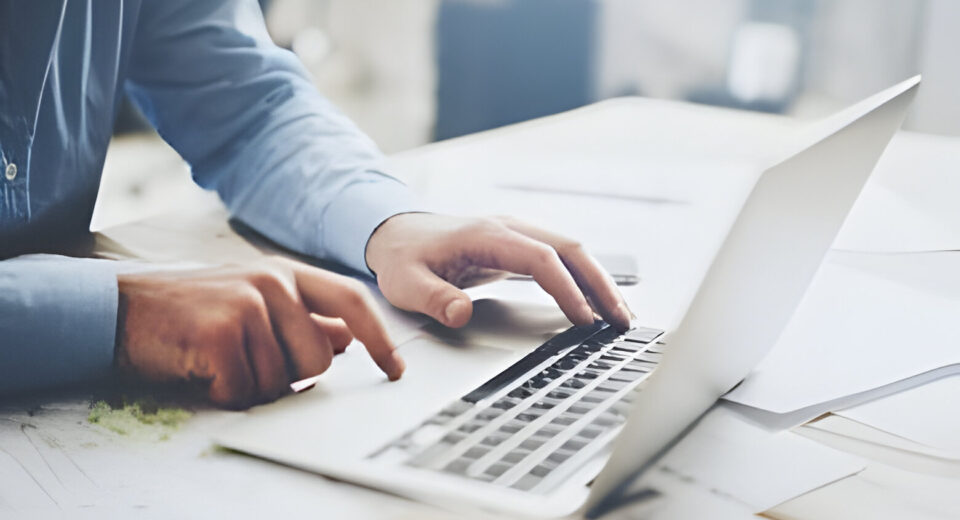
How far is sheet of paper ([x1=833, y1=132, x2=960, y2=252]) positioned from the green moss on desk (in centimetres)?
37

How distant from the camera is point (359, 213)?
43 centimetres

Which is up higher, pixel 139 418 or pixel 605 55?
pixel 605 55

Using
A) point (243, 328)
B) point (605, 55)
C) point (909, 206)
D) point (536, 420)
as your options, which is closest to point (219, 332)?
point (243, 328)

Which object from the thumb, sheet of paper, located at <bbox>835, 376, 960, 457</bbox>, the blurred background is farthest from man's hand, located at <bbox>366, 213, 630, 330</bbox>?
the blurred background

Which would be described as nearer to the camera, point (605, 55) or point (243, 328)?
point (243, 328)

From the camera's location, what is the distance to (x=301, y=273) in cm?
31

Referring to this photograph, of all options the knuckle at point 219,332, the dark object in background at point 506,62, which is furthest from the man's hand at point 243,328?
the dark object in background at point 506,62

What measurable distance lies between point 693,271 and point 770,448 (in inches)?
7.7

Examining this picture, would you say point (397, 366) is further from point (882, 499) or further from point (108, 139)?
point (108, 139)

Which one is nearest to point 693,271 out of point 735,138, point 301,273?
point 301,273

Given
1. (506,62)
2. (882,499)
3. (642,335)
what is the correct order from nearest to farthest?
(882,499) → (642,335) → (506,62)

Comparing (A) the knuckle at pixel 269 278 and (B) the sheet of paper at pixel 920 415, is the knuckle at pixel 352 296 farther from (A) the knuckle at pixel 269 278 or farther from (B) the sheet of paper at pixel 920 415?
Result: (B) the sheet of paper at pixel 920 415

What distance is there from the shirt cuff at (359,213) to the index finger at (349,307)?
9 centimetres

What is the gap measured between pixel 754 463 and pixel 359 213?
25 centimetres
